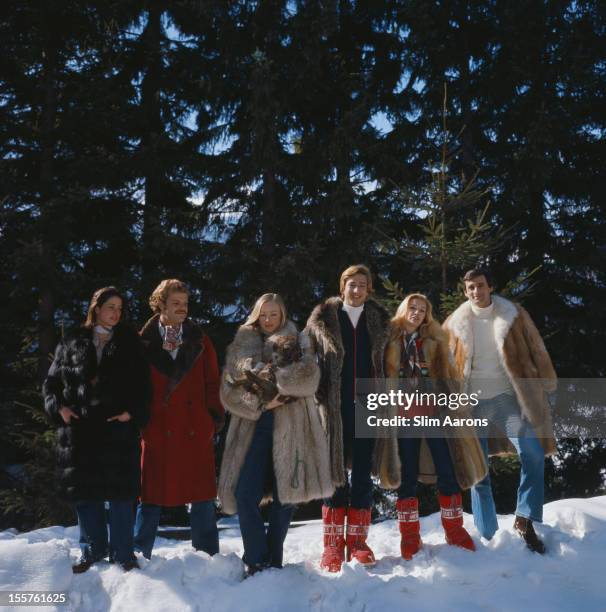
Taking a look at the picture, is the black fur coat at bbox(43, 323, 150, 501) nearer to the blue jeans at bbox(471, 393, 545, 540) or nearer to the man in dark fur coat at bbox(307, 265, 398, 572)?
the man in dark fur coat at bbox(307, 265, 398, 572)

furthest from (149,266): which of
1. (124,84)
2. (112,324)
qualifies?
(112,324)

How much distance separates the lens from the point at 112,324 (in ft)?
15.6

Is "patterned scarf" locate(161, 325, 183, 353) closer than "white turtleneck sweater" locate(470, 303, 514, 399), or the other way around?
"patterned scarf" locate(161, 325, 183, 353)

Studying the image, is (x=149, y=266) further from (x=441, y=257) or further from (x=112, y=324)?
(x=112, y=324)

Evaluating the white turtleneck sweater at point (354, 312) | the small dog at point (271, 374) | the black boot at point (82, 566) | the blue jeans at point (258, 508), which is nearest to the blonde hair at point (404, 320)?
the white turtleneck sweater at point (354, 312)

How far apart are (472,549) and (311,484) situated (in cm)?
144

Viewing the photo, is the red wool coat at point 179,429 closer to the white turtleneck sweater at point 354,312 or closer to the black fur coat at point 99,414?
the black fur coat at point 99,414

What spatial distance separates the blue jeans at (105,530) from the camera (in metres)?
4.46

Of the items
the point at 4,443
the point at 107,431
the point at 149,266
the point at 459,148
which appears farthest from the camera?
the point at 459,148

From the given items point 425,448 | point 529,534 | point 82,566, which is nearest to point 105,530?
point 82,566

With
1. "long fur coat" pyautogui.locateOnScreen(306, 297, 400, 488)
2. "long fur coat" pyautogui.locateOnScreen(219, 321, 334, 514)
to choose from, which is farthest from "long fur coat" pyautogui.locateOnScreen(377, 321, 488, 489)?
"long fur coat" pyautogui.locateOnScreen(219, 321, 334, 514)

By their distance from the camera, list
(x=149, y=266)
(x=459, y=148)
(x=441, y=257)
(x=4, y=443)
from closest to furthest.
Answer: (x=441, y=257) → (x=4, y=443) → (x=149, y=266) → (x=459, y=148)

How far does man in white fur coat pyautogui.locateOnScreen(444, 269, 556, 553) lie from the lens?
5012 mm

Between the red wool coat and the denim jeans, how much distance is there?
1.54m
